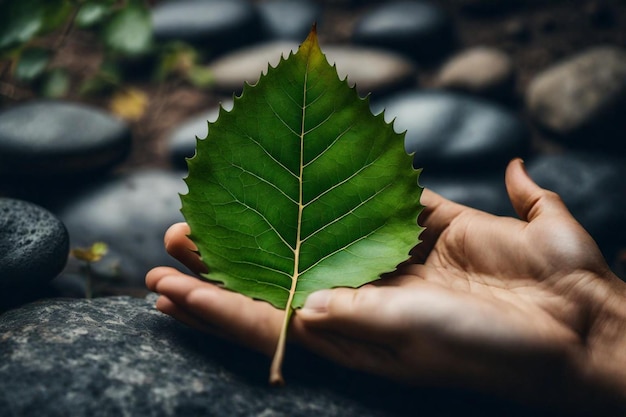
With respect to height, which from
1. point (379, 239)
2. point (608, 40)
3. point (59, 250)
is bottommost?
point (59, 250)

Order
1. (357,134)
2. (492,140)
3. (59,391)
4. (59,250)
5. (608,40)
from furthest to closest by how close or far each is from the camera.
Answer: (608,40) < (492,140) < (59,250) < (357,134) < (59,391)

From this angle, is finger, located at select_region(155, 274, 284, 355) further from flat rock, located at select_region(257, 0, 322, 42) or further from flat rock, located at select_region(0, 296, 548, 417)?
flat rock, located at select_region(257, 0, 322, 42)

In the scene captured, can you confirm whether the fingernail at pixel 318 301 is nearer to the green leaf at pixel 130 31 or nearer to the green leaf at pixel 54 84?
the green leaf at pixel 130 31

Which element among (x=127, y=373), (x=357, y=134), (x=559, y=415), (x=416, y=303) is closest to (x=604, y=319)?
(x=559, y=415)

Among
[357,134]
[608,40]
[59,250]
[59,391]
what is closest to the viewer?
[59,391]

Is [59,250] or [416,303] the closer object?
[416,303]

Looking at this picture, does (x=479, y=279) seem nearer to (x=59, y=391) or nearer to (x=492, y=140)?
(x=59, y=391)
